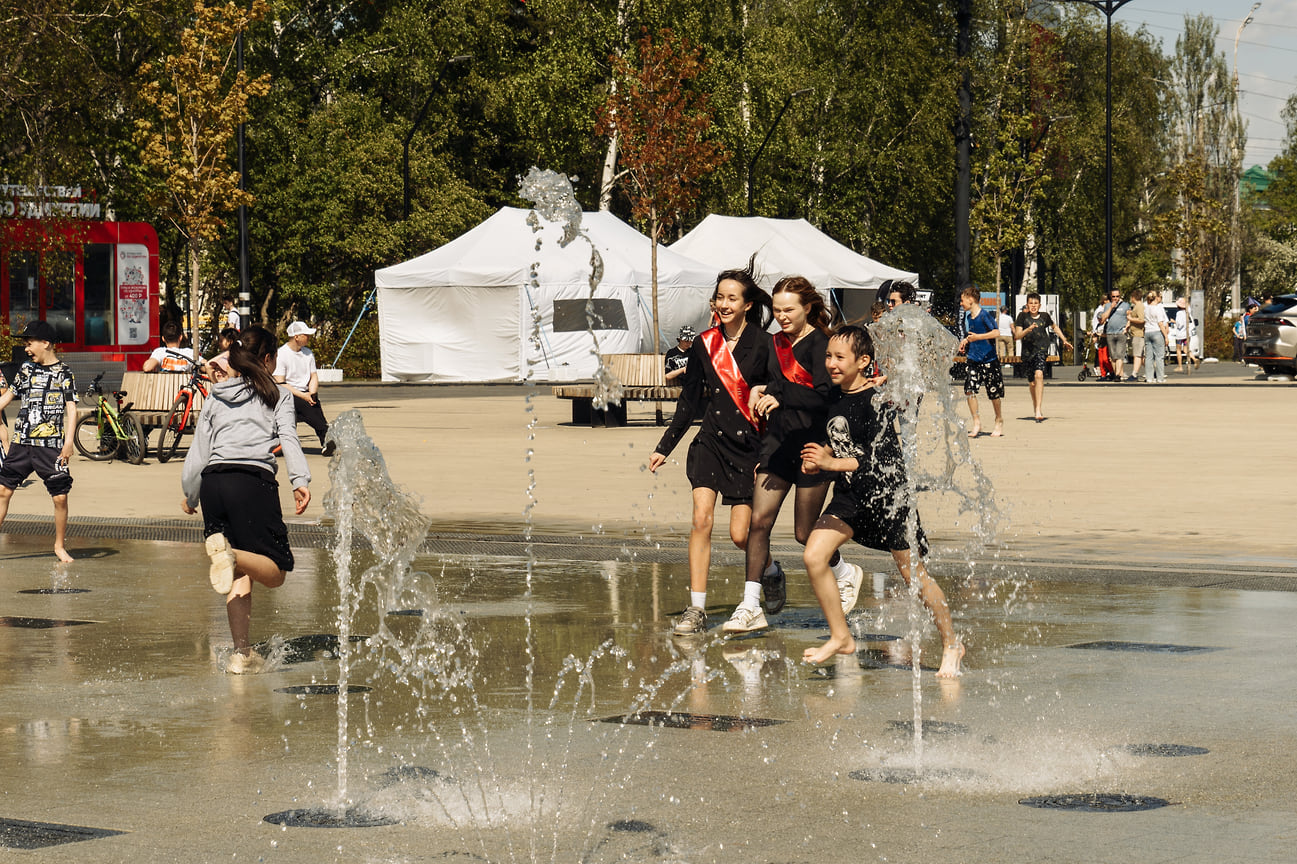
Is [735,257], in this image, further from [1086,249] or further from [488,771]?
[488,771]

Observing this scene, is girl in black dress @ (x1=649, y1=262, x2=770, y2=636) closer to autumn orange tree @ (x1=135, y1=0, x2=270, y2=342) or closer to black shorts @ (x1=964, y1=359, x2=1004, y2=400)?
black shorts @ (x1=964, y1=359, x2=1004, y2=400)

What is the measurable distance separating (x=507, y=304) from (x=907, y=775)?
4038 cm

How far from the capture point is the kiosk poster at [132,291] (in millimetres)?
40750

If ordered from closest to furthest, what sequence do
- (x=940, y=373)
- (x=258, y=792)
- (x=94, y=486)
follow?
1. (x=258, y=792)
2. (x=940, y=373)
3. (x=94, y=486)

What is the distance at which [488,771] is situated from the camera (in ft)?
20.3

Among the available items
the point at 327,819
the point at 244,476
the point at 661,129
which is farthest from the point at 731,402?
the point at 661,129

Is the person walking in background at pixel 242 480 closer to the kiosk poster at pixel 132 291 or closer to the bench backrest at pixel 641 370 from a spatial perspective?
the bench backrest at pixel 641 370

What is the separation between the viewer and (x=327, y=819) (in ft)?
18.1

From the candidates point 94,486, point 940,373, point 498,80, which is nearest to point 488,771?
point 940,373

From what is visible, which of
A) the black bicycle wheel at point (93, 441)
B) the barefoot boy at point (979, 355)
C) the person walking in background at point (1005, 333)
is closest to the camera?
the black bicycle wheel at point (93, 441)

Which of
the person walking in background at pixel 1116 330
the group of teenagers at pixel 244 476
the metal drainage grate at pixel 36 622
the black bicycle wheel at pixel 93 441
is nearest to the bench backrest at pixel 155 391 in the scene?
the black bicycle wheel at pixel 93 441

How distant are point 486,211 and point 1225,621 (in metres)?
48.2

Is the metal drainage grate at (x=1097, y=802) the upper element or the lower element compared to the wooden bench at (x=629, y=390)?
lower

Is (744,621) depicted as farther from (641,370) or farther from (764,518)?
(641,370)
